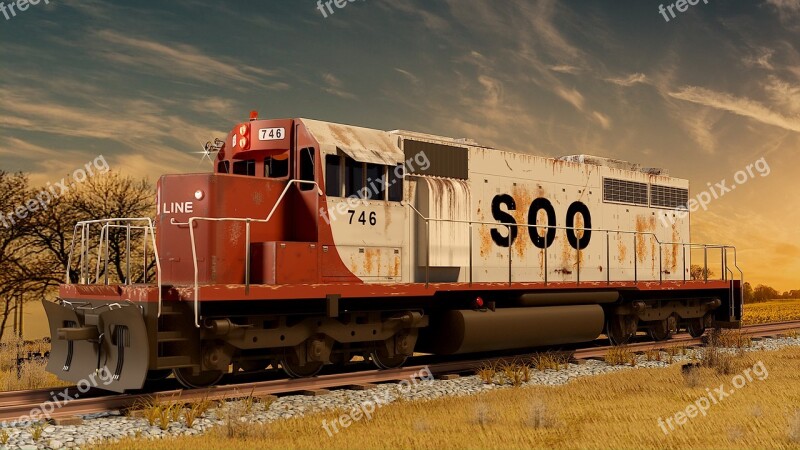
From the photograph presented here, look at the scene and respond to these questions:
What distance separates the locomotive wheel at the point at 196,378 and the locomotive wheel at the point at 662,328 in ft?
36.6

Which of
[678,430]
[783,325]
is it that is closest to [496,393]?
[678,430]

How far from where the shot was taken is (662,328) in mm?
18000

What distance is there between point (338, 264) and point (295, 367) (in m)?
1.69

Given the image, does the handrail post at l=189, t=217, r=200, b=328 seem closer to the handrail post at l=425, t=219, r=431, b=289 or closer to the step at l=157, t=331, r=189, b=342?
the step at l=157, t=331, r=189, b=342

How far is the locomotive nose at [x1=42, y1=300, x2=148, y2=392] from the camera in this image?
977 cm

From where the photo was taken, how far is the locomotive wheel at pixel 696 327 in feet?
63.2

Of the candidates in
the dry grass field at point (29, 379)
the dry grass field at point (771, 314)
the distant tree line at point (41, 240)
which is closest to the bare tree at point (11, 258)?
the distant tree line at point (41, 240)

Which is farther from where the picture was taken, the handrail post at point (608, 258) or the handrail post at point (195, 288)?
the handrail post at point (608, 258)

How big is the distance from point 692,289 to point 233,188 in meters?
12.3

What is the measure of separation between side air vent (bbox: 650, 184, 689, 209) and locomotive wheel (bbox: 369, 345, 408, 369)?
8959 mm

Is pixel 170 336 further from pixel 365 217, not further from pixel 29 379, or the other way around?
pixel 29 379

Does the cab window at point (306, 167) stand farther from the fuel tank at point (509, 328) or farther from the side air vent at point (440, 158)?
the fuel tank at point (509, 328)

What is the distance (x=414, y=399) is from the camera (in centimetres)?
1034

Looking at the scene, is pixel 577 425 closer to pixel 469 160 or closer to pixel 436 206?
pixel 436 206
